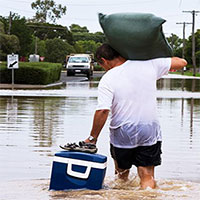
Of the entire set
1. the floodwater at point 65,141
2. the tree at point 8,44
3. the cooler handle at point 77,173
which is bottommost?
the floodwater at point 65,141

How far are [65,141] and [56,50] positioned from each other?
316 ft

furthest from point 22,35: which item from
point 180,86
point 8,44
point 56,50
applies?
point 180,86

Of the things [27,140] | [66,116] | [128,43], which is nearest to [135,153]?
[128,43]

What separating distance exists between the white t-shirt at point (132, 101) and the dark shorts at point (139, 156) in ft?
0.18

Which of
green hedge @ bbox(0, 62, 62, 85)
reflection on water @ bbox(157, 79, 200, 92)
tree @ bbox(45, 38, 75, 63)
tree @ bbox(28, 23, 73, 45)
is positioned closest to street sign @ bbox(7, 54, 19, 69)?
green hedge @ bbox(0, 62, 62, 85)

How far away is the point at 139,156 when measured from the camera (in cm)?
655

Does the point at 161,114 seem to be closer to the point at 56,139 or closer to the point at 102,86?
the point at 56,139

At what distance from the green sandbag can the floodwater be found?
4.34ft

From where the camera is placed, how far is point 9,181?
7688mm

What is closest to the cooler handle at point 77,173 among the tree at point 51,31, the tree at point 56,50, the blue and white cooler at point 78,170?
the blue and white cooler at point 78,170

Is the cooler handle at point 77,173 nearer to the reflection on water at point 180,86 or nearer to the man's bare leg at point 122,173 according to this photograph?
the man's bare leg at point 122,173

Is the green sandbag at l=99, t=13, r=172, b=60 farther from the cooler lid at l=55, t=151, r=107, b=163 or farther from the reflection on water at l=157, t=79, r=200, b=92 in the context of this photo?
the reflection on water at l=157, t=79, r=200, b=92

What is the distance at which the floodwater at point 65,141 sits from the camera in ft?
22.1

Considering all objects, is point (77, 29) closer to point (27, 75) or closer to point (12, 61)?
point (27, 75)
